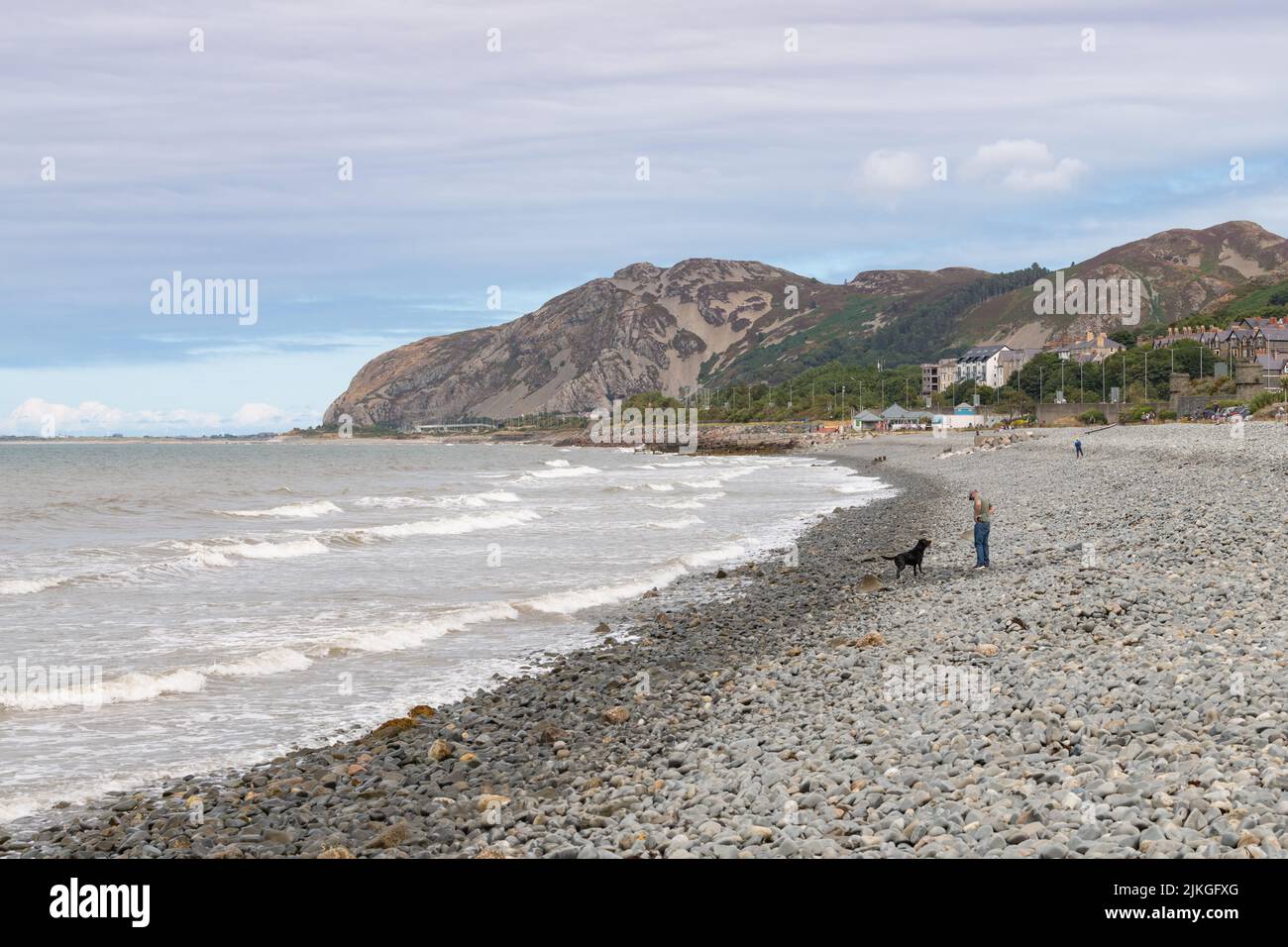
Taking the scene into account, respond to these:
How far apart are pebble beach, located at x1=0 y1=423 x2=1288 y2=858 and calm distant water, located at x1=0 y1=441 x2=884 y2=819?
150 cm

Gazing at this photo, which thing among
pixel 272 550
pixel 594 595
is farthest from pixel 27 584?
pixel 594 595

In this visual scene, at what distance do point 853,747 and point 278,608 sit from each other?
14.5 meters

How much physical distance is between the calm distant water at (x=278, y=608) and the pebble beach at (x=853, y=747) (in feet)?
4.91

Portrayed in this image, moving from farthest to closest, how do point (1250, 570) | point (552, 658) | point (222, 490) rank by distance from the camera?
point (222, 490), point (552, 658), point (1250, 570)

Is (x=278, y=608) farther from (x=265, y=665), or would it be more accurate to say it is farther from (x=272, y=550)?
(x=272, y=550)

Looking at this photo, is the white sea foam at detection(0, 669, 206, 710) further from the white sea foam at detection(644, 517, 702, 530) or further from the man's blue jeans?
the white sea foam at detection(644, 517, 702, 530)

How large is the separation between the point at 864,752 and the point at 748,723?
7.47 feet

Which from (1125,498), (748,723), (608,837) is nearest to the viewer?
(608,837)

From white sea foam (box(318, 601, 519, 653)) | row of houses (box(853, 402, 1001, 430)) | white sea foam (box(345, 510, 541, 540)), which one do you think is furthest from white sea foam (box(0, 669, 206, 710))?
row of houses (box(853, 402, 1001, 430))

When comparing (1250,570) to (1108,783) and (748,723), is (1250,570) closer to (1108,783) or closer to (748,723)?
(748,723)

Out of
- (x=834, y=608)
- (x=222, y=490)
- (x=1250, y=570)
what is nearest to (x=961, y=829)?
(x=1250, y=570)

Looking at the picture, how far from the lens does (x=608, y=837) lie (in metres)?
7.70

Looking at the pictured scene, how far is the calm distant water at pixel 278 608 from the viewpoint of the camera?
39.6 ft

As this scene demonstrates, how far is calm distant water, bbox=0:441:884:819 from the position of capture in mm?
12078
